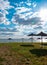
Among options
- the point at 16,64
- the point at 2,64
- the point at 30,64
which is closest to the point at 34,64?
the point at 30,64

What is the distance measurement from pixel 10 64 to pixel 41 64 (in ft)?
6.79

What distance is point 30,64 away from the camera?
11.7 metres

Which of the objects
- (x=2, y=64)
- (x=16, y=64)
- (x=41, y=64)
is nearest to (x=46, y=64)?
(x=41, y=64)

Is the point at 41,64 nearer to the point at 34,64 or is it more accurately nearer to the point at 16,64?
the point at 34,64

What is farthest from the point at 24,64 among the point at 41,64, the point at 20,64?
the point at 41,64

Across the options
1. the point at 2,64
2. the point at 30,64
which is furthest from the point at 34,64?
the point at 2,64

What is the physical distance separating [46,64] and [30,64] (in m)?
1.09

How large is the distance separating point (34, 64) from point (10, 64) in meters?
1.60

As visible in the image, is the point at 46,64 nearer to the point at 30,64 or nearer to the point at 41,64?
the point at 41,64

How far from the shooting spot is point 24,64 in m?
11.7

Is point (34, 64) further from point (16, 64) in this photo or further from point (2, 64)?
point (2, 64)

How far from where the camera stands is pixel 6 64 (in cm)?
1164

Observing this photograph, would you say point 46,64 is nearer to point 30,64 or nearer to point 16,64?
point 30,64

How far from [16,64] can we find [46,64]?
6.64 feet
